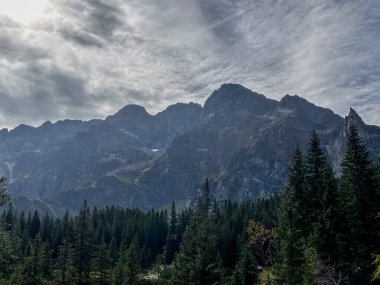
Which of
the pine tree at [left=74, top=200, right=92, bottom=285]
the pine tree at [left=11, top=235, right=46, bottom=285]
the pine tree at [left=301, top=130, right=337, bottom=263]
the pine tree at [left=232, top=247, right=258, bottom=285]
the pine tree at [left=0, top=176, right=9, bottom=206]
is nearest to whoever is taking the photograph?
the pine tree at [left=0, top=176, right=9, bottom=206]

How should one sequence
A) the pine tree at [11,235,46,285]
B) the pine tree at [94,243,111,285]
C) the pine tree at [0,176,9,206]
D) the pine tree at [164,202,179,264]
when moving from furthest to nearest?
1. the pine tree at [164,202,179,264]
2. the pine tree at [94,243,111,285]
3. the pine tree at [11,235,46,285]
4. the pine tree at [0,176,9,206]

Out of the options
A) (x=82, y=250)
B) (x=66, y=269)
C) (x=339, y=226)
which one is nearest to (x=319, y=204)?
(x=339, y=226)

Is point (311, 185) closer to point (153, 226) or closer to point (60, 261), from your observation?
point (60, 261)

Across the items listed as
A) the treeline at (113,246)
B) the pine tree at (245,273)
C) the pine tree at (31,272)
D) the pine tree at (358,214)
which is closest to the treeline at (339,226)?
the pine tree at (358,214)

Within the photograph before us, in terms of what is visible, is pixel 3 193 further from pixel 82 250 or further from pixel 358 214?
pixel 82 250

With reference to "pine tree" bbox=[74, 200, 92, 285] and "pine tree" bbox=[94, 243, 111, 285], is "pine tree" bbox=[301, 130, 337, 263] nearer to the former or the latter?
"pine tree" bbox=[74, 200, 92, 285]

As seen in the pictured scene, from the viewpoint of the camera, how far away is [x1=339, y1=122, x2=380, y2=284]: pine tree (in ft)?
138

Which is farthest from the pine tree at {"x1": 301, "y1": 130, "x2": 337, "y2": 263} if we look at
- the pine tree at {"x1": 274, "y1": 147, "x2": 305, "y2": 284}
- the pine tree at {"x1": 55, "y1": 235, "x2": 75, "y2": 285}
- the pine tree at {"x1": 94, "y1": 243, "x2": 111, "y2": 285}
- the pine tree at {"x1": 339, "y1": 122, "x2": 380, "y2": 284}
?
the pine tree at {"x1": 94, "y1": 243, "x2": 111, "y2": 285}

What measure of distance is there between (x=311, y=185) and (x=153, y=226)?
10855 cm

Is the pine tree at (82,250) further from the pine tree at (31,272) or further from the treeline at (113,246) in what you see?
the pine tree at (31,272)

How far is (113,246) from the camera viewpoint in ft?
392

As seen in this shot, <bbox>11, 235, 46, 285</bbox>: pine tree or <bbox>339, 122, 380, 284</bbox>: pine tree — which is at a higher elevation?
<bbox>339, 122, 380, 284</bbox>: pine tree

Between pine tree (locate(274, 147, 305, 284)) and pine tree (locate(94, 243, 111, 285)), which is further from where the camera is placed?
pine tree (locate(94, 243, 111, 285))

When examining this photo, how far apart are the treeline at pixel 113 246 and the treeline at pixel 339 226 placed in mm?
8772
